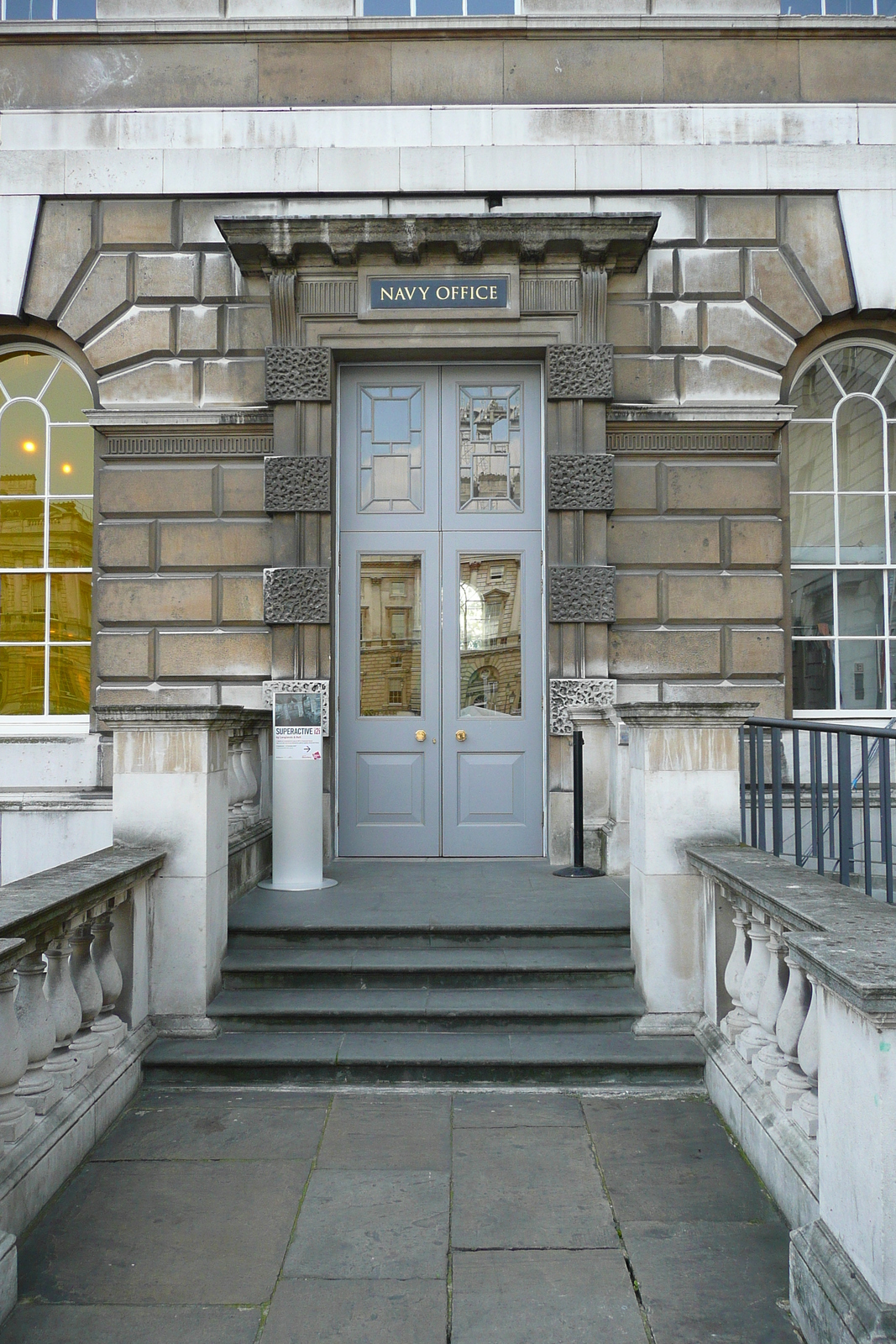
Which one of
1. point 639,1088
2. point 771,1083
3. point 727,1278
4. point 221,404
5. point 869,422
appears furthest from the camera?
point 869,422

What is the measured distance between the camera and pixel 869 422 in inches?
347

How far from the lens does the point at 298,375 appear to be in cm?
806

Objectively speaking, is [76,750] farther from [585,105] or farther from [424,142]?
[585,105]

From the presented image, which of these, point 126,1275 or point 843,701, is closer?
point 126,1275

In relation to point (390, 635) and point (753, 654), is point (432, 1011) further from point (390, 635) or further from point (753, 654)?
point (753, 654)

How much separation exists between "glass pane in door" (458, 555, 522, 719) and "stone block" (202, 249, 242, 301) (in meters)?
3.12

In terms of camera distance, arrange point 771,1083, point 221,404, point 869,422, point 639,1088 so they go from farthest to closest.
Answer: point 869,422 → point 221,404 → point 639,1088 → point 771,1083

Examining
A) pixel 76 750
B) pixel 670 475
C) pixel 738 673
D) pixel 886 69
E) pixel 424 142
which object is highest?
pixel 886 69

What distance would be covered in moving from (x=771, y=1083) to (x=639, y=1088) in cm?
100

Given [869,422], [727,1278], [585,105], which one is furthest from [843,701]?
[727,1278]

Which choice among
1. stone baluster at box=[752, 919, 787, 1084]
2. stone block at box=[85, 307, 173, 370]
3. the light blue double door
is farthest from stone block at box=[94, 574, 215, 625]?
stone baluster at box=[752, 919, 787, 1084]

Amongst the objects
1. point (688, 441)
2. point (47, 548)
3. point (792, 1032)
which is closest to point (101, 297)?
point (47, 548)

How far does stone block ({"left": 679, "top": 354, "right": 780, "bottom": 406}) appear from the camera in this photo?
324 inches

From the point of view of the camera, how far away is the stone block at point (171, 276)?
27.3 feet
